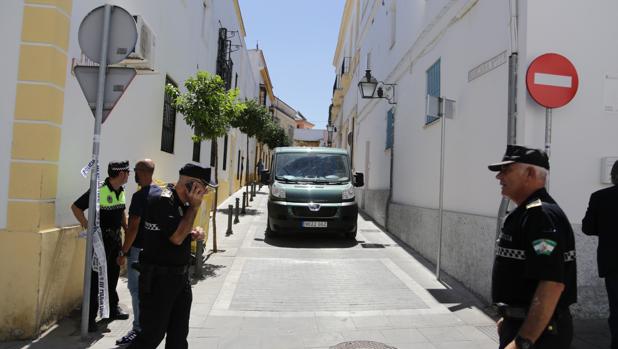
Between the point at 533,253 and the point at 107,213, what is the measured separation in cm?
410

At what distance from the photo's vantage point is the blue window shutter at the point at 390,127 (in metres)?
12.7

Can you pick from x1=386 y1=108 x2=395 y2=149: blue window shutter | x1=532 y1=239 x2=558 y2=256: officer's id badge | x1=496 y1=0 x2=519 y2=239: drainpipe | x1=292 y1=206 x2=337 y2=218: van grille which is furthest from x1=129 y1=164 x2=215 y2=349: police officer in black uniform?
x1=386 y1=108 x2=395 y2=149: blue window shutter

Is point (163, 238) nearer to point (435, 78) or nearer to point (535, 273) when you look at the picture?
point (535, 273)

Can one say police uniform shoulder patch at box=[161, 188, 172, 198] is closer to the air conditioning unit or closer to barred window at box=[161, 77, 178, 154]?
the air conditioning unit

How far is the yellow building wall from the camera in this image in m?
4.31

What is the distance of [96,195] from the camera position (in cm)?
439

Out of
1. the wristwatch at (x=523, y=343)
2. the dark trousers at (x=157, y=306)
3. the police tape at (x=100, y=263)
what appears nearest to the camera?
the wristwatch at (x=523, y=343)

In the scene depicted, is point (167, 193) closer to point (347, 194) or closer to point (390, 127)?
point (347, 194)

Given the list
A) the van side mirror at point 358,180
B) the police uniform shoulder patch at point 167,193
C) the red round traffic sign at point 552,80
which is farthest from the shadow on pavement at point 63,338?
the van side mirror at point 358,180

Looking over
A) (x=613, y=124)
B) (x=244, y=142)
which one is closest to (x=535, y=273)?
→ (x=613, y=124)

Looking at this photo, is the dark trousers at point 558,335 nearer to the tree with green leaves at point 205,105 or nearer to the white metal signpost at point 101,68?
the white metal signpost at point 101,68

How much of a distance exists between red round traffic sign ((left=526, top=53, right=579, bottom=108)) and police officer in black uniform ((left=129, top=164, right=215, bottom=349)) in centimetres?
391

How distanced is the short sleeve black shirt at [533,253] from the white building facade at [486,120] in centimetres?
321

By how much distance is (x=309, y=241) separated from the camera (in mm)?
10781
